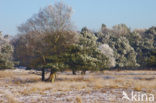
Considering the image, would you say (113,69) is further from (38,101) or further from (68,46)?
(38,101)

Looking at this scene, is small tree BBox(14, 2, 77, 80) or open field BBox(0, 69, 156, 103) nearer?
open field BBox(0, 69, 156, 103)

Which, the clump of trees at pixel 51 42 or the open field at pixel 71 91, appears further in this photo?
the clump of trees at pixel 51 42

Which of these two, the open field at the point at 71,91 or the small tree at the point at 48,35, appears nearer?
the open field at the point at 71,91

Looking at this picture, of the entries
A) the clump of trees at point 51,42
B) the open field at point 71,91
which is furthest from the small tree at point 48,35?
the open field at point 71,91

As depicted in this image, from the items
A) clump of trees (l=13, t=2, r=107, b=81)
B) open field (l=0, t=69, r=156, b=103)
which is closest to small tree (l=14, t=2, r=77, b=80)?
clump of trees (l=13, t=2, r=107, b=81)

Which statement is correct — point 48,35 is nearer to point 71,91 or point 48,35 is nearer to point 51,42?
point 51,42

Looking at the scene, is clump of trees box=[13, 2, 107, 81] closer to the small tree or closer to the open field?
the small tree

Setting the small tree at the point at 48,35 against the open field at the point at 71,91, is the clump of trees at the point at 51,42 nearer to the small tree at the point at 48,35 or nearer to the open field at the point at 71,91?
the small tree at the point at 48,35

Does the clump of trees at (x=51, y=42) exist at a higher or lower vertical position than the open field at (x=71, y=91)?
Answer: higher

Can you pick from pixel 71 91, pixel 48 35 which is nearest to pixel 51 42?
pixel 48 35

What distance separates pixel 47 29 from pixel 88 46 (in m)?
5.65

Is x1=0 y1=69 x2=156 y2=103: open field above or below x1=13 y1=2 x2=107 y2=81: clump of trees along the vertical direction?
below

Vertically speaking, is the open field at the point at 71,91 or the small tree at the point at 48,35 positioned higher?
the small tree at the point at 48,35

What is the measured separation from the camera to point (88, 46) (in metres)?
27.9
